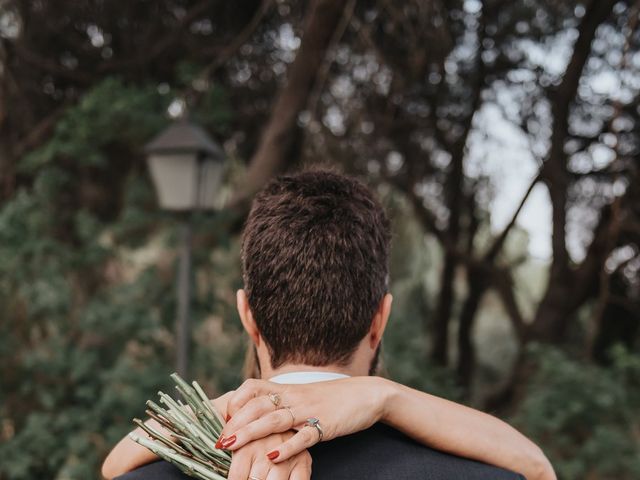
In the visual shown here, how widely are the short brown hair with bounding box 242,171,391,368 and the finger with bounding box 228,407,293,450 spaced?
22cm

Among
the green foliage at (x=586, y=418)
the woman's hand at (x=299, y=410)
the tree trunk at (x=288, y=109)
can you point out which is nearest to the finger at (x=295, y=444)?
the woman's hand at (x=299, y=410)

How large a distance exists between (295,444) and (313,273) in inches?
13.1

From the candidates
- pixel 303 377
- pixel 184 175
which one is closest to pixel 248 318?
pixel 303 377

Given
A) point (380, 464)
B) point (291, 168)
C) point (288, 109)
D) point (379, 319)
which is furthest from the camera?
point (291, 168)

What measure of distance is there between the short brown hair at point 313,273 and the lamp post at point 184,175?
11.0 feet

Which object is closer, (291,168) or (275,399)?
(275,399)

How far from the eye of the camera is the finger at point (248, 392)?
1130mm

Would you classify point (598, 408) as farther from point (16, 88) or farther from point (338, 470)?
point (16, 88)

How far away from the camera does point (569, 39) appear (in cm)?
643

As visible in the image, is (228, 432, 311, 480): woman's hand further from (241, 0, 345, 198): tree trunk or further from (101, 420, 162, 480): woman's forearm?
(241, 0, 345, 198): tree trunk

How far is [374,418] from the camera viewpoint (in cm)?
122

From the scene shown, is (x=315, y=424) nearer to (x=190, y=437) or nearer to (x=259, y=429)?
(x=259, y=429)

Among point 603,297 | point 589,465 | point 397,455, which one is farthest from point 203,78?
point 397,455

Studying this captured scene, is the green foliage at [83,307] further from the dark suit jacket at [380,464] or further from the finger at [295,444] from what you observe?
the finger at [295,444]
